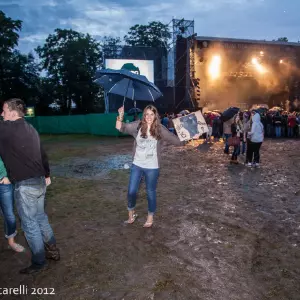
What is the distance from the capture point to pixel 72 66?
42.5 m

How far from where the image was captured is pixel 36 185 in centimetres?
315

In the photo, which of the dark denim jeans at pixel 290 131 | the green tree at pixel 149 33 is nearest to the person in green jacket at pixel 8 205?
the dark denim jeans at pixel 290 131

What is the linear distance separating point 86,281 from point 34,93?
132 feet

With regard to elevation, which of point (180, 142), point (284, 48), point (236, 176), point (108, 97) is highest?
point (284, 48)

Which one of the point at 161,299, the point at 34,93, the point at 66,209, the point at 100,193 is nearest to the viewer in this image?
the point at 161,299

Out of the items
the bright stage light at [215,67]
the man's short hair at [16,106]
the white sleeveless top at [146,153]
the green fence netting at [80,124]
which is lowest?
the green fence netting at [80,124]

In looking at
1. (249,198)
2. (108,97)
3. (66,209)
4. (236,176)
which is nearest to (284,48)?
(108,97)

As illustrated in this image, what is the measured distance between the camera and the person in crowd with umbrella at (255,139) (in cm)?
888

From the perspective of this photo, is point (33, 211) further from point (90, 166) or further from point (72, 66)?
point (72, 66)

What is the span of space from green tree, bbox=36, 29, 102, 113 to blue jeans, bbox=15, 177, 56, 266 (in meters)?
41.0

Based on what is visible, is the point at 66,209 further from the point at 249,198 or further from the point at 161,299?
the point at 249,198

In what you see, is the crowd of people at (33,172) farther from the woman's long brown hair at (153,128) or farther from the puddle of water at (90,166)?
the puddle of water at (90,166)

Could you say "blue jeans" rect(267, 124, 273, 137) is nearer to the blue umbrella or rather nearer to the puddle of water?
the puddle of water

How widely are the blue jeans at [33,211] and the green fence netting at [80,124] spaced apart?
1862 cm
